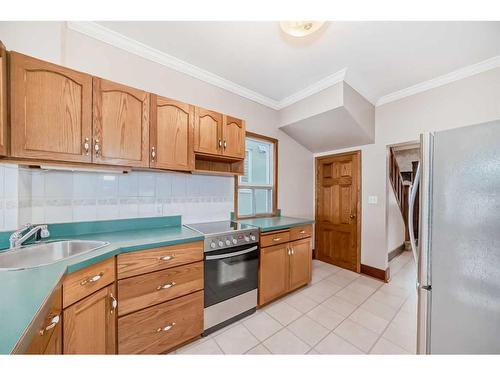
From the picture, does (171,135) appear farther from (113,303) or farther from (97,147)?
(113,303)

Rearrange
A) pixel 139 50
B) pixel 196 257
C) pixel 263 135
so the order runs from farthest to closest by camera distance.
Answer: pixel 263 135 < pixel 139 50 < pixel 196 257

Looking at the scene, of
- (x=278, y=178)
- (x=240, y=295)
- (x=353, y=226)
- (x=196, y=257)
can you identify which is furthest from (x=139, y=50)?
(x=353, y=226)

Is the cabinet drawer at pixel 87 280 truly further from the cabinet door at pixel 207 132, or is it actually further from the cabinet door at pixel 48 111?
the cabinet door at pixel 207 132

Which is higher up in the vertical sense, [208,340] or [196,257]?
[196,257]

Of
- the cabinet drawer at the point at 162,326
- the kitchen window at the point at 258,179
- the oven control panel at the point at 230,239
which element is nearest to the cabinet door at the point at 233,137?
the kitchen window at the point at 258,179

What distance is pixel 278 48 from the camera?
1.72 m

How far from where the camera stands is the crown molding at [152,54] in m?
1.48

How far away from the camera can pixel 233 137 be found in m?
1.98

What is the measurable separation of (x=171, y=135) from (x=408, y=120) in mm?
2857

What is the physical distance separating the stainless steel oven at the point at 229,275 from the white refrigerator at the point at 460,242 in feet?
3.98

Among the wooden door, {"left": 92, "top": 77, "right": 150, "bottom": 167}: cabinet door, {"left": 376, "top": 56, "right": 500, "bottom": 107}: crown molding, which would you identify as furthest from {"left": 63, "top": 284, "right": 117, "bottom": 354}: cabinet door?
{"left": 376, "top": 56, "right": 500, "bottom": 107}: crown molding

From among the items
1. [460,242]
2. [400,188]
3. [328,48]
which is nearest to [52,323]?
[460,242]
